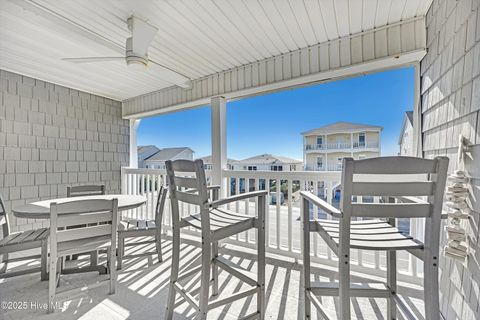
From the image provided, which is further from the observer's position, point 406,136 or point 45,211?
point 406,136

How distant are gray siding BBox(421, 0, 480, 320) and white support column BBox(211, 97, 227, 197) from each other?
2248 millimetres

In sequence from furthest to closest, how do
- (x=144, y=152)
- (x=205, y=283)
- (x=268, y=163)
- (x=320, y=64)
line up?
(x=144, y=152) < (x=268, y=163) < (x=320, y=64) < (x=205, y=283)

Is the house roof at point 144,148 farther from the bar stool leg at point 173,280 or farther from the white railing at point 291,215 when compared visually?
the bar stool leg at point 173,280

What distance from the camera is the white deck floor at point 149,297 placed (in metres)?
1.73

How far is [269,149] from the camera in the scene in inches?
124

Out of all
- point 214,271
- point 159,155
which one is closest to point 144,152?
point 159,155

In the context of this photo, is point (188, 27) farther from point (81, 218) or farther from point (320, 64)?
point (81, 218)

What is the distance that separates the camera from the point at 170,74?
120 inches

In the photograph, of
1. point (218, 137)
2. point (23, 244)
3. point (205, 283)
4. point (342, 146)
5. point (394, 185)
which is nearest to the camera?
point (394, 185)

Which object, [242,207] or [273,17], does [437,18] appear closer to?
[273,17]

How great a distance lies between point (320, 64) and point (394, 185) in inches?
74.4

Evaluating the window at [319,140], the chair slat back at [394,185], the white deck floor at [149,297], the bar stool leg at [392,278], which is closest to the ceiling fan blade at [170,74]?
the window at [319,140]

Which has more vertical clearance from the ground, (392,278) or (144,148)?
(144,148)

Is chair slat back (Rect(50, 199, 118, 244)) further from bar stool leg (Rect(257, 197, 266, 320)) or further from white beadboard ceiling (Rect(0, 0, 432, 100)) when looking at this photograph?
white beadboard ceiling (Rect(0, 0, 432, 100))
